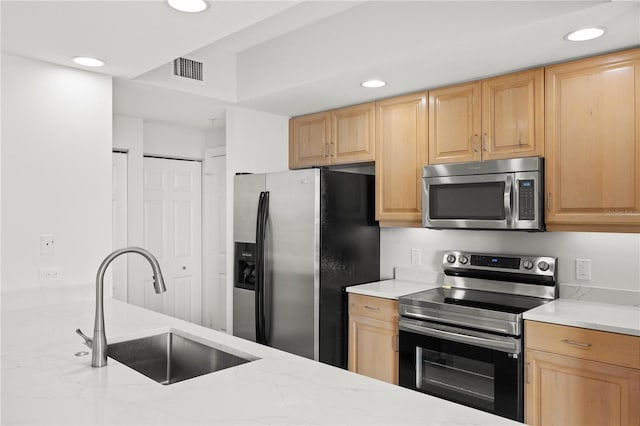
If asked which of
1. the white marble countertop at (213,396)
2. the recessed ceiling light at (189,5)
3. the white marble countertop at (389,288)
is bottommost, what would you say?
the white marble countertop at (389,288)

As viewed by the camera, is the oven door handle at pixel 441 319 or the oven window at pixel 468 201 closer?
the oven door handle at pixel 441 319

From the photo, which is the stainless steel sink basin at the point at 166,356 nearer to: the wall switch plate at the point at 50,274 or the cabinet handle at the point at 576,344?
the wall switch plate at the point at 50,274

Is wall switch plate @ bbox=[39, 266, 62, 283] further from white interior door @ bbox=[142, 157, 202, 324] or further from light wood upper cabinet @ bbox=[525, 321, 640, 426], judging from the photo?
light wood upper cabinet @ bbox=[525, 321, 640, 426]

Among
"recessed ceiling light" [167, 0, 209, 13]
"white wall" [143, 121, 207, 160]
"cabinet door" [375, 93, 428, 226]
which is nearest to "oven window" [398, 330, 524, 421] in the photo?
"cabinet door" [375, 93, 428, 226]

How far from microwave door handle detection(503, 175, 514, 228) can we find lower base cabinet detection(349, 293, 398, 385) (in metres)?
0.83

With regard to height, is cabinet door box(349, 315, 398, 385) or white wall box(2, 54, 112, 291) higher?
white wall box(2, 54, 112, 291)

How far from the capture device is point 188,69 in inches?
126

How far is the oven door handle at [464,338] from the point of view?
237cm

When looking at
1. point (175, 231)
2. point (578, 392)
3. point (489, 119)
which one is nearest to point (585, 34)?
point (489, 119)

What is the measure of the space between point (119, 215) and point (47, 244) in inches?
54.8

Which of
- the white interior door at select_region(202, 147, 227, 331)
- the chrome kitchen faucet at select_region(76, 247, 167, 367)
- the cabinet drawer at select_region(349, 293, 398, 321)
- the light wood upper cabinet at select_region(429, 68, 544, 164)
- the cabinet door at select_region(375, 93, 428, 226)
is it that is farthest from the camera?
the white interior door at select_region(202, 147, 227, 331)

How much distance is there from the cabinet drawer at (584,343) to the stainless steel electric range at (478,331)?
0.09 metres

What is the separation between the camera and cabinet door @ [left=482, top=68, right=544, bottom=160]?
2562 millimetres

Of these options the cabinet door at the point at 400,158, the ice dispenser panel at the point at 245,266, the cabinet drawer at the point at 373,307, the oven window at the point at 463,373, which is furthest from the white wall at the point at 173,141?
the oven window at the point at 463,373
